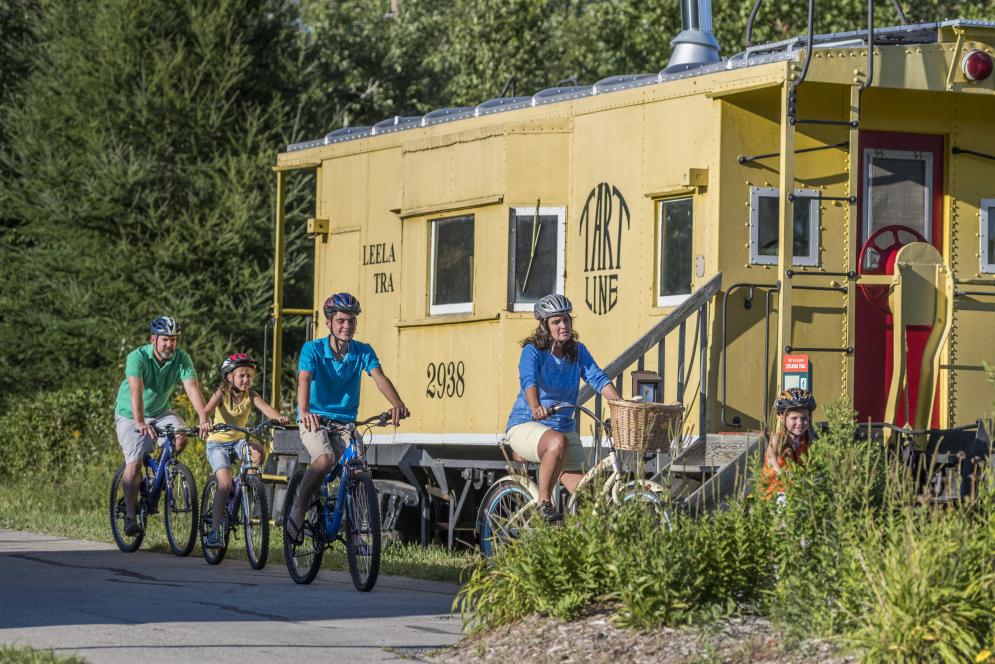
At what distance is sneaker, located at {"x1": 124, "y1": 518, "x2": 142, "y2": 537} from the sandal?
2604mm

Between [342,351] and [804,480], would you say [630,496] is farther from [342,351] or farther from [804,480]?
[342,351]

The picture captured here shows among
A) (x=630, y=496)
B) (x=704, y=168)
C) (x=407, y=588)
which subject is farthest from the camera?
(x=704, y=168)

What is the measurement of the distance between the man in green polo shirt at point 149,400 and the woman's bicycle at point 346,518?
231 cm

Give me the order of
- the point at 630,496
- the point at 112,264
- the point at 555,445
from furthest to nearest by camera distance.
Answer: the point at 112,264 < the point at 555,445 < the point at 630,496

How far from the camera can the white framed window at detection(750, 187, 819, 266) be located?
39.5ft

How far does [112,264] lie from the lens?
90.8ft

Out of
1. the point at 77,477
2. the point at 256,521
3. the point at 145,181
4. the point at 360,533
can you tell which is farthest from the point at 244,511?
the point at 145,181

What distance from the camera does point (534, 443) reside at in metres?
10.5

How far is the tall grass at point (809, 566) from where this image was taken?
6.72 m

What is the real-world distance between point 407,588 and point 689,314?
2.62 m

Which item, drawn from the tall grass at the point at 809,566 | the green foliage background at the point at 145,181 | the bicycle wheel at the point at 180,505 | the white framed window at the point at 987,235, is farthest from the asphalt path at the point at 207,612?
the green foliage background at the point at 145,181

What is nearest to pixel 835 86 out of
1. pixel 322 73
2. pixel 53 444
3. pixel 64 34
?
pixel 53 444

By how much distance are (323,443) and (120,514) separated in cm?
332

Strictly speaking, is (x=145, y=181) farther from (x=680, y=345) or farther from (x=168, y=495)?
(x=680, y=345)
